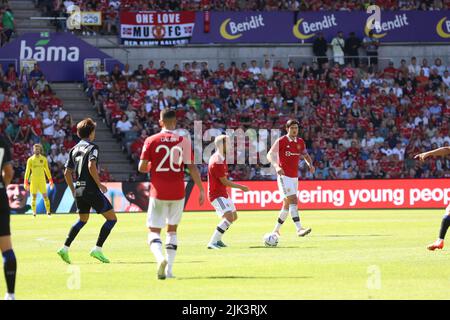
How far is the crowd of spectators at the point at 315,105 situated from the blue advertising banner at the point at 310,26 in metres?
1.69

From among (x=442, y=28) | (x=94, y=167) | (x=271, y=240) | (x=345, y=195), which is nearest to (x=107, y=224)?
(x=94, y=167)

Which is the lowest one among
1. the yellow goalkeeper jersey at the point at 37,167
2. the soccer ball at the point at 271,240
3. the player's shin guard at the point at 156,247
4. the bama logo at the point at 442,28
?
the soccer ball at the point at 271,240

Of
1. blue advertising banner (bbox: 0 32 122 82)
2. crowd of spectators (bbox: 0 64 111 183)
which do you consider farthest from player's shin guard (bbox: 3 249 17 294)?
blue advertising banner (bbox: 0 32 122 82)

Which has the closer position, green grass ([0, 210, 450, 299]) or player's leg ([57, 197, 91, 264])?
green grass ([0, 210, 450, 299])

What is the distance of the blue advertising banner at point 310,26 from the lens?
48.4 metres

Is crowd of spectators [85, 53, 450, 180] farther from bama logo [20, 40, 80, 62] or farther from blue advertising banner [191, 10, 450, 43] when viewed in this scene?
blue advertising banner [191, 10, 450, 43]

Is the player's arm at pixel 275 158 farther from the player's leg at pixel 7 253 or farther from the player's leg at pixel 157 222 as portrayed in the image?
the player's leg at pixel 7 253

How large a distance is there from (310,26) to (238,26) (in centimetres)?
356

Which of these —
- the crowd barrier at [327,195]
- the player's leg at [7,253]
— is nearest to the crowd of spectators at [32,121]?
the crowd barrier at [327,195]

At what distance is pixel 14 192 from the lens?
128 feet

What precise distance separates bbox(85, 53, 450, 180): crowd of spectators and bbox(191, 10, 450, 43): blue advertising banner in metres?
1.69

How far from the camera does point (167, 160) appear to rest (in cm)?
1488

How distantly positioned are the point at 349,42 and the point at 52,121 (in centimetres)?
1526

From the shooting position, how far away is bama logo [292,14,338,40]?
4916cm
